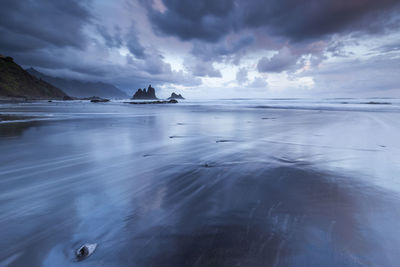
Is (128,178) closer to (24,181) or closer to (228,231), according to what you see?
(24,181)

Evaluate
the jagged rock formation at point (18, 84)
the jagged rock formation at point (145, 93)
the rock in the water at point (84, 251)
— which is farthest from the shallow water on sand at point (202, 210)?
the jagged rock formation at point (145, 93)

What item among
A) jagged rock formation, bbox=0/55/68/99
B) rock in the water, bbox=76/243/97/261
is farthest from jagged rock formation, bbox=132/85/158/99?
rock in the water, bbox=76/243/97/261

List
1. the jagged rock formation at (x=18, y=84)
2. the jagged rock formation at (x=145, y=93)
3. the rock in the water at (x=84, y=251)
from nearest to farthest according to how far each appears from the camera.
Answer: the rock in the water at (x=84, y=251)
the jagged rock formation at (x=18, y=84)
the jagged rock formation at (x=145, y=93)

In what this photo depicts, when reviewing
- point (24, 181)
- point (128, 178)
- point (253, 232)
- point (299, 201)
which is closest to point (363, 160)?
point (299, 201)

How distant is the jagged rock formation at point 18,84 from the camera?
89.5 meters

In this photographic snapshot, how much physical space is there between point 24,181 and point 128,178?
181cm

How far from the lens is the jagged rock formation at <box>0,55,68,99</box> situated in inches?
3522

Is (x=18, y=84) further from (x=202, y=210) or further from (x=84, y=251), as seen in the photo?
(x=202, y=210)

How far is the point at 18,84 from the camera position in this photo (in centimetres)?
9925

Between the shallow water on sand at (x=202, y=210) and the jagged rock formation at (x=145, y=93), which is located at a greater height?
the jagged rock formation at (x=145, y=93)

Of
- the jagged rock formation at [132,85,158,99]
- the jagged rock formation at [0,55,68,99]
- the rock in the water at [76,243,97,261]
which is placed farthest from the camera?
the jagged rock formation at [132,85,158,99]

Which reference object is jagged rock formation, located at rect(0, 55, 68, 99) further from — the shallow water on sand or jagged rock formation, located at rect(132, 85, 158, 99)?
the shallow water on sand

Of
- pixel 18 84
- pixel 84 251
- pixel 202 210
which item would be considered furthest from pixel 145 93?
pixel 84 251

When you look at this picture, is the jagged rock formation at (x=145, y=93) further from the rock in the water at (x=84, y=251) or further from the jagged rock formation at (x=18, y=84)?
the rock in the water at (x=84, y=251)
